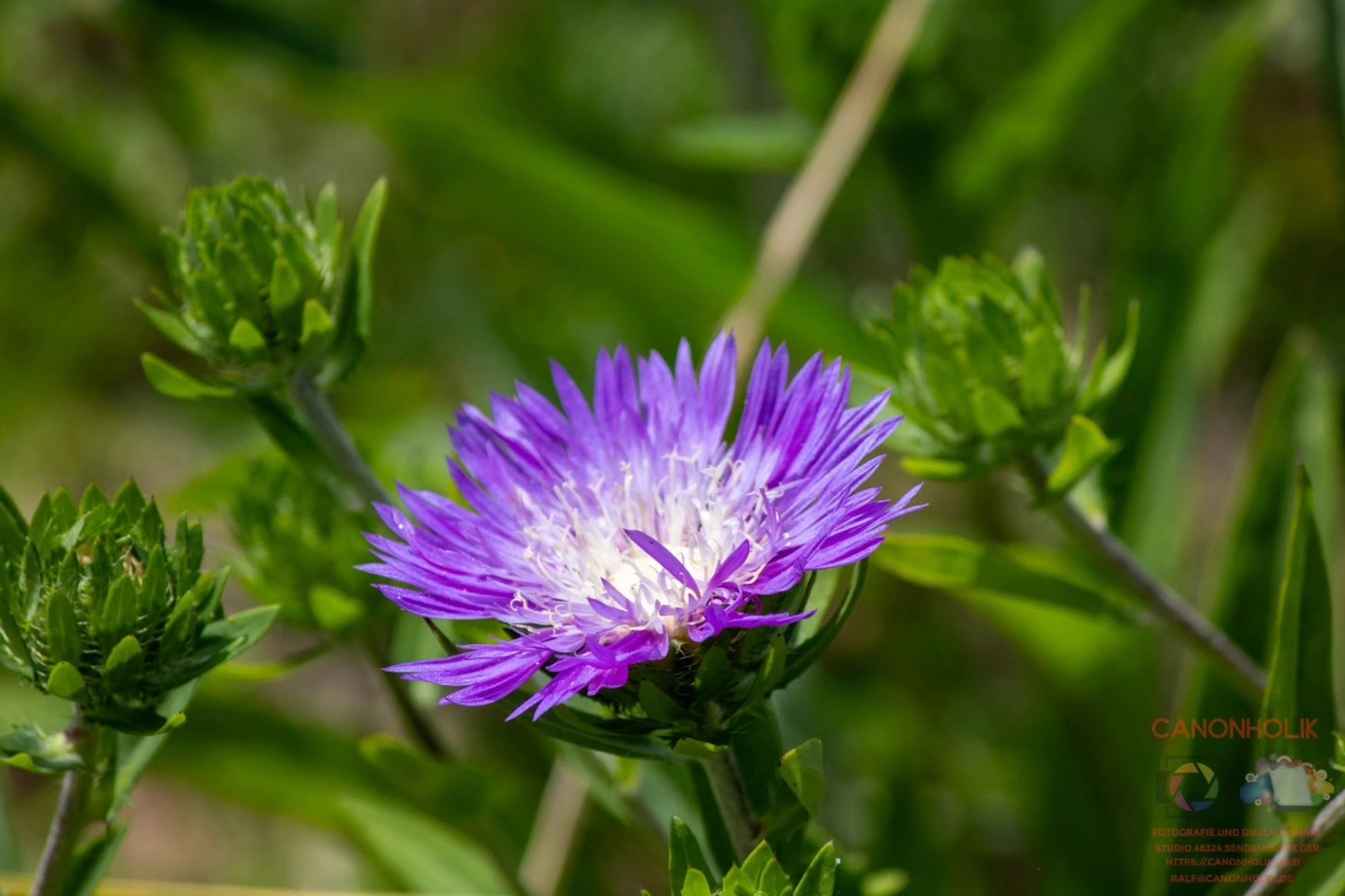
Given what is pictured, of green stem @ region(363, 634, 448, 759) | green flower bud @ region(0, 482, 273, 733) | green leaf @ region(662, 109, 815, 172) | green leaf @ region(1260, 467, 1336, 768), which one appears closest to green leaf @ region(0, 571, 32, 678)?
green flower bud @ region(0, 482, 273, 733)

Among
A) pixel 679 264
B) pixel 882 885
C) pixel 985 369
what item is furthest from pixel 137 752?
pixel 679 264

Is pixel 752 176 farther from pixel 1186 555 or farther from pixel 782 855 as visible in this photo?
pixel 782 855

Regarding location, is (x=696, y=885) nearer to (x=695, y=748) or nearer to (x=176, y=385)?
(x=695, y=748)

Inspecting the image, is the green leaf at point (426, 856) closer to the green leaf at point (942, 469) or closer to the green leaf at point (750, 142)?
the green leaf at point (942, 469)

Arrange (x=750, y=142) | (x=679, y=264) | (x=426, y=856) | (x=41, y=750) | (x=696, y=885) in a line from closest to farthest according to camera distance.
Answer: (x=696, y=885)
(x=41, y=750)
(x=426, y=856)
(x=750, y=142)
(x=679, y=264)

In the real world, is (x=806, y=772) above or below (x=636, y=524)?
below

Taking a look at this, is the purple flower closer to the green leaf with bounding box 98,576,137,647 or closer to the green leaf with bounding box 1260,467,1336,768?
the green leaf with bounding box 98,576,137,647

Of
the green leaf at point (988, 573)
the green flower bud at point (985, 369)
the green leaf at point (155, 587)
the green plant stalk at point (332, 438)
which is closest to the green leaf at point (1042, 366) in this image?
the green flower bud at point (985, 369)
